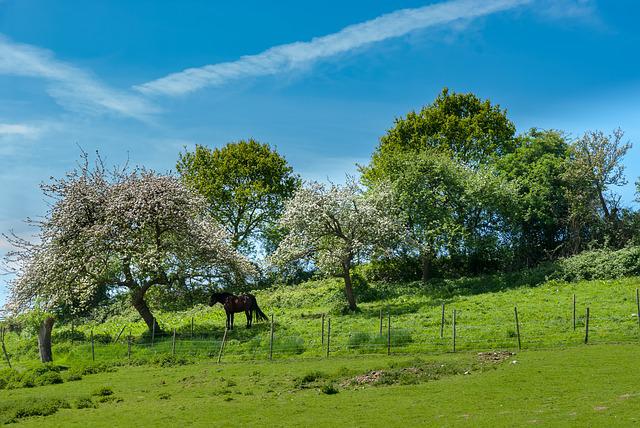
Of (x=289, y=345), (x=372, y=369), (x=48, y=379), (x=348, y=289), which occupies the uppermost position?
(x=348, y=289)

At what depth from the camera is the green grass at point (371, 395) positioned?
19.2m

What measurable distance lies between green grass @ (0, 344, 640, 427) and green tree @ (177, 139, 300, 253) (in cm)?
Answer: 3708

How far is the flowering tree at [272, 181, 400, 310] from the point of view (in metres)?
47.6

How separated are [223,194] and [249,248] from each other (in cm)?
634

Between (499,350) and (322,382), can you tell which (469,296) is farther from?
(322,382)

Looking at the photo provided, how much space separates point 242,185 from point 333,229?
21.8m

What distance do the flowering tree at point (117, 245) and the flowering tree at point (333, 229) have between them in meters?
5.53

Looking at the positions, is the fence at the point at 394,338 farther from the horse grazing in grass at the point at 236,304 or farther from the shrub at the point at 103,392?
the shrub at the point at 103,392

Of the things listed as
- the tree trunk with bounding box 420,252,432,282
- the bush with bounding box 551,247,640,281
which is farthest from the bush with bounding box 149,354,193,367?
the bush with bounding box 551,247,640,281

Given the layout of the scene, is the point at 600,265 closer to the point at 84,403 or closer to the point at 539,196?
the point at 539,196

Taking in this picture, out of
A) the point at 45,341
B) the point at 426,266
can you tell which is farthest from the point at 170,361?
the point at 426,266

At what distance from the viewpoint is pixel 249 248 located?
224ft

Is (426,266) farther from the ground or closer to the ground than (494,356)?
farther from the ground

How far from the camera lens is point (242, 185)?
67.7 metres
